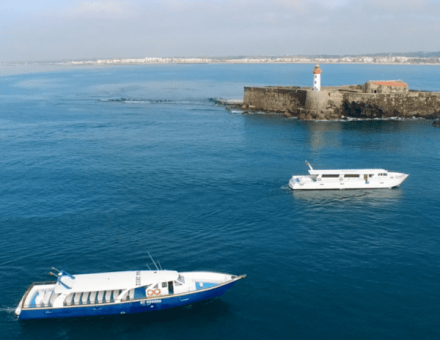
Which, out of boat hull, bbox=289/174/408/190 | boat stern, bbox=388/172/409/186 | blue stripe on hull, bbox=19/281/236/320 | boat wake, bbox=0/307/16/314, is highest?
boat stern, bbox=388/172/409/186

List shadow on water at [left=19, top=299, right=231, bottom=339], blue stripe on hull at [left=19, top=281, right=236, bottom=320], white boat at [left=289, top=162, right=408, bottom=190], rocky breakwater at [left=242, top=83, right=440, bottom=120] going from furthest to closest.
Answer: rocky breakwater at [left=242, top=83, right=440, bottom=120], white boat at [left=289, top=162, right=408, bottom=190], blue stripe on hull at [left=19, top=281, right=236, bottom=320], shadow on water at [left=19, top=299, right=231, bottom=339]

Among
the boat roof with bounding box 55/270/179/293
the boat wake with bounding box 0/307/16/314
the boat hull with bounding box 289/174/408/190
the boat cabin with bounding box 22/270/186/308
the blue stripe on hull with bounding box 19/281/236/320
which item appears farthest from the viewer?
the boat hull with bounding box 289/174/408/190

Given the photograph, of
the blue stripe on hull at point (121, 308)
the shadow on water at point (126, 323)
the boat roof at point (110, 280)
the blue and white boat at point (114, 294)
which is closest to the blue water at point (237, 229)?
the shadow on water at point (126, 323)

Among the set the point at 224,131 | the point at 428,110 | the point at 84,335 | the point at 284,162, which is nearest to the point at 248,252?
the point at 84,335

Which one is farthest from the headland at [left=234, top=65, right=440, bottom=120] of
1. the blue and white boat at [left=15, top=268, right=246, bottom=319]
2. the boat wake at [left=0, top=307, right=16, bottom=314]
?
the boat wake at [left=0, top=307, right=16, bottom=314]

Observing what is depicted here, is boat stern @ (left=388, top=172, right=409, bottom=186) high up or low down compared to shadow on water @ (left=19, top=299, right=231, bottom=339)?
up

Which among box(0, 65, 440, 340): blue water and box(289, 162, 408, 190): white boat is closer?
box(0, 65, 440, 340): blue water

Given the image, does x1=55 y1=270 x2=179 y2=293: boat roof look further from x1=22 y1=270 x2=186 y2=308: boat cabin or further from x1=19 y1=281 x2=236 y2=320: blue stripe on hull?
x1=19 y1=281 x2=236 y2=320: blue stripe on hull

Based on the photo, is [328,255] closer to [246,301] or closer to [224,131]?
[246,301]
